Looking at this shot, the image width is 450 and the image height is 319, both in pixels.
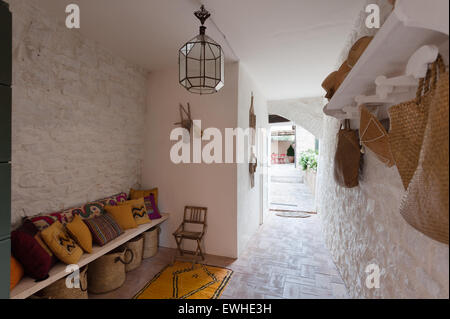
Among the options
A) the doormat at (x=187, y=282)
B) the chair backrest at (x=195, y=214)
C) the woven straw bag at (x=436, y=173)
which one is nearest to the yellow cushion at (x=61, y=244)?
the doormat at (x=187, y=282)

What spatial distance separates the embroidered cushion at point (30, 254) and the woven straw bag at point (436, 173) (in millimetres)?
2255

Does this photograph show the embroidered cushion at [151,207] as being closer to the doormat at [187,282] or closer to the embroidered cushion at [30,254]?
the doormat at [187,282]

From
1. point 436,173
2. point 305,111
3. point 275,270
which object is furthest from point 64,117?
point 305,111

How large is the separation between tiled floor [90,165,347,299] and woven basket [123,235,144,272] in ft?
0.22

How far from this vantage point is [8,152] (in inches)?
40.7

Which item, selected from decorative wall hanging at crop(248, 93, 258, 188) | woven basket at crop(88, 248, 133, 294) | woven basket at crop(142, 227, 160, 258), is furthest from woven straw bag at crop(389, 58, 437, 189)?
woven basket at crop(142, 227, 160, 258)

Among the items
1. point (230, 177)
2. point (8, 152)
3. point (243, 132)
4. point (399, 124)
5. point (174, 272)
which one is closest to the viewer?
point (399, 124)

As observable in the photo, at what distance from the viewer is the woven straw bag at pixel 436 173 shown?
0.54 metres

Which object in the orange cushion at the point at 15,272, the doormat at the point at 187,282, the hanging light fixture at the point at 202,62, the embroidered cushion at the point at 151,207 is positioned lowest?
the doormat at the point at 187,282
